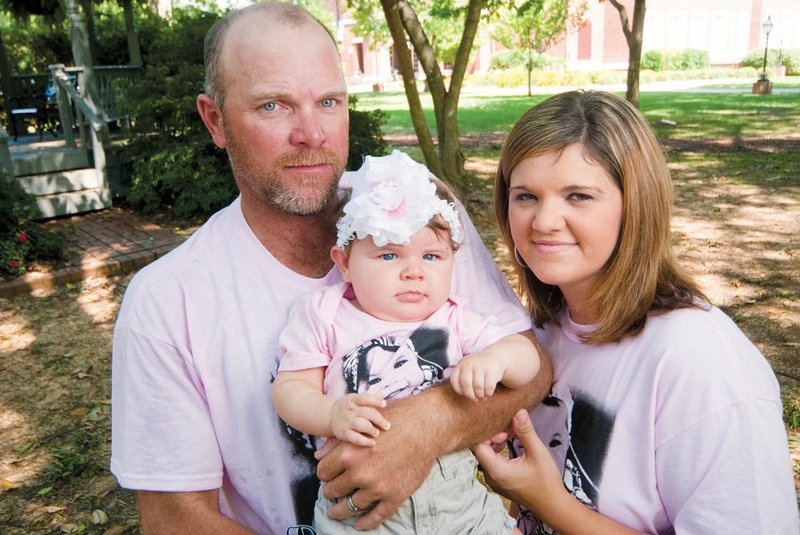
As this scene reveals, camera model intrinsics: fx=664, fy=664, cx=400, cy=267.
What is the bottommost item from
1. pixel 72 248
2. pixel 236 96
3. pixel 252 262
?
pixel 72 248

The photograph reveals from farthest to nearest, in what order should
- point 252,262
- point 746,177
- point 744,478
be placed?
point 746,177, point 252,262, point 744,478

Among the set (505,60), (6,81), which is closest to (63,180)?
(6,81)

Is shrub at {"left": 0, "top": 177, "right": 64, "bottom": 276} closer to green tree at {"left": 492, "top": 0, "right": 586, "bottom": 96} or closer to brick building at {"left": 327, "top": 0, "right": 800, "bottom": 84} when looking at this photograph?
green tree at {"left": 492, "top": 0, "right": 586, "bottom": 96}

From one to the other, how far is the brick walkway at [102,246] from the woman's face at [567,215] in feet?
21.5

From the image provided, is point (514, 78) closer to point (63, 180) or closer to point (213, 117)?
point (63, 180)

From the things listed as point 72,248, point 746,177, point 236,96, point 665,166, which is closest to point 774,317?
point 665,166

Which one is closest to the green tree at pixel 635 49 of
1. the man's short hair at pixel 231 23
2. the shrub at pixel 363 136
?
the shrub at pixel 363 136

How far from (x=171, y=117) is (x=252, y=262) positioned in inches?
308

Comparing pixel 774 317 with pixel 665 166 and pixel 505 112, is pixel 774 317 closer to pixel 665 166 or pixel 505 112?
pixel 665 166

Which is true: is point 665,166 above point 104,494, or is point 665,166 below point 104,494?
above

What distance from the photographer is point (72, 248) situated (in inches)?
315

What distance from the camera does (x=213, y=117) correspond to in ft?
7.63

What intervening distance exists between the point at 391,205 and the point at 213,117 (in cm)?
83

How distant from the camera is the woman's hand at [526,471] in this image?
1900mm
